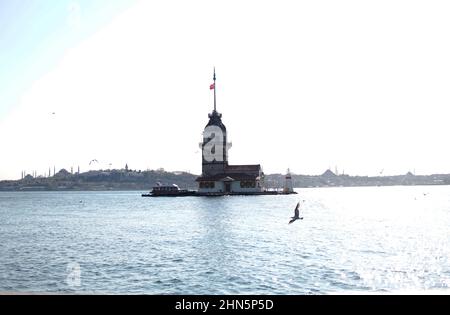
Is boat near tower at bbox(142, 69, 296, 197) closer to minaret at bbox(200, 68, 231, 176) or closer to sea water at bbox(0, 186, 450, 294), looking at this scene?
minaret at bbox(200, 68, 231, 176)

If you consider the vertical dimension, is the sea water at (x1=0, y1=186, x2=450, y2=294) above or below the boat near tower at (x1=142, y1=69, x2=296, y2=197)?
below

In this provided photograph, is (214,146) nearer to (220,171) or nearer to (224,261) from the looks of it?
(220,171)

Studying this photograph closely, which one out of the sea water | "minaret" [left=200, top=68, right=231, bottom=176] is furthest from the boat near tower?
the sea water

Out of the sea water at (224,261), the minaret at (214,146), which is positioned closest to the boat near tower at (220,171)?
the minaret at (214,146)

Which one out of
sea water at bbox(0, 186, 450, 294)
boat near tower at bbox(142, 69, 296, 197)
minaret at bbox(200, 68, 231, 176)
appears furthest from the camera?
minaret at bbox(200, 68, 231, 176)

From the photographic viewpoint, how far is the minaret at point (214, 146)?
485 ft

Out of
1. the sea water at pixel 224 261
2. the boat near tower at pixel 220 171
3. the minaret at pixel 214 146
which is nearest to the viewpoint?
the sea water at pixel 224 261

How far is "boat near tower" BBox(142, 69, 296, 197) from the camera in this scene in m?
142

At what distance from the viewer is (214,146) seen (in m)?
149

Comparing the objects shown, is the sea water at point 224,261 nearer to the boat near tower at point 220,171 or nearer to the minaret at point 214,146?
the boat near tower at point 220,171

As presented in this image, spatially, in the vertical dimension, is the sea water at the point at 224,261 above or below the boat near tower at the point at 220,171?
below

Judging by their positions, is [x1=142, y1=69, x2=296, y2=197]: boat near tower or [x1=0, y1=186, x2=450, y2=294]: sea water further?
[x1=142, y1=69, x2=296, y2=197]: boat near tower

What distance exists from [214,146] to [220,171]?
847cm
